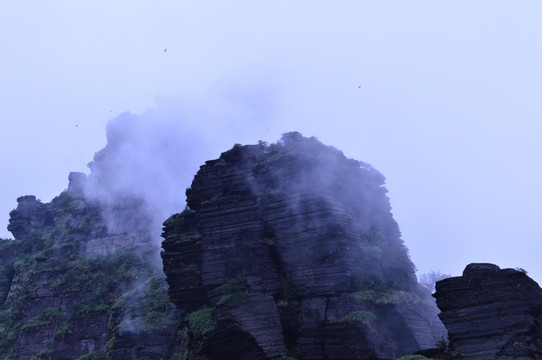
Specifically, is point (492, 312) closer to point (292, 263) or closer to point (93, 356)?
point (292, 263)

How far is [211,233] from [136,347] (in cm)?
1603

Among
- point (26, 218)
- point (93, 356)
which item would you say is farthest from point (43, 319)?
point (26, 218)

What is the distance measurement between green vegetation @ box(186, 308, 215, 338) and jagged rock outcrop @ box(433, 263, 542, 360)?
1115cm

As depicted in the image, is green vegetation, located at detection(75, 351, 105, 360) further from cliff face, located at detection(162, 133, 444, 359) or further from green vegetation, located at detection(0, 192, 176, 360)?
cliff face, located at detection(162, 133, 444, 359)

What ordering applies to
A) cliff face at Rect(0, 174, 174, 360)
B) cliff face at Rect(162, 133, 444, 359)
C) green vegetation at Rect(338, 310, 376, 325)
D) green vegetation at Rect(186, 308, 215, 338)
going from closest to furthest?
1. green vegetation at Rect(338, 310, 376, 325)
2. cliff face at Rect(162, 133, 444, 359)
3. green vegetation at Rect(186, 308, 215, 338)
4. cliff face at Rect(0, 174, 174, 360)

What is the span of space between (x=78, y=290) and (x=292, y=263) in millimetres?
35046

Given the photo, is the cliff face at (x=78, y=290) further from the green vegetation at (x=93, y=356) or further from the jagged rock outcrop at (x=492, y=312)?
the jagged rock outcrop at (x=492, y=312)

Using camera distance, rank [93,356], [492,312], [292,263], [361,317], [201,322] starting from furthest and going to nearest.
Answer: [93,356], [292,263], [201,322], [361,317], [492,312]

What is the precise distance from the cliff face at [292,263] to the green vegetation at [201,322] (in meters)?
0.07

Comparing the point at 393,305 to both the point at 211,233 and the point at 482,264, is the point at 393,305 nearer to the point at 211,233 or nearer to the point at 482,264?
the point at 482,264

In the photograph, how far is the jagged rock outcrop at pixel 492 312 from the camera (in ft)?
46.1

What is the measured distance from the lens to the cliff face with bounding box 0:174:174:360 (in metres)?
36.9

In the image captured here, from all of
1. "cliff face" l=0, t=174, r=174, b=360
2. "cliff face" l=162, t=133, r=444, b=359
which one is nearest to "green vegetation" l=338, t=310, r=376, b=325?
"cliff face" l=162, t=133, r=444, b=359

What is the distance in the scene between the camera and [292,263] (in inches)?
908
